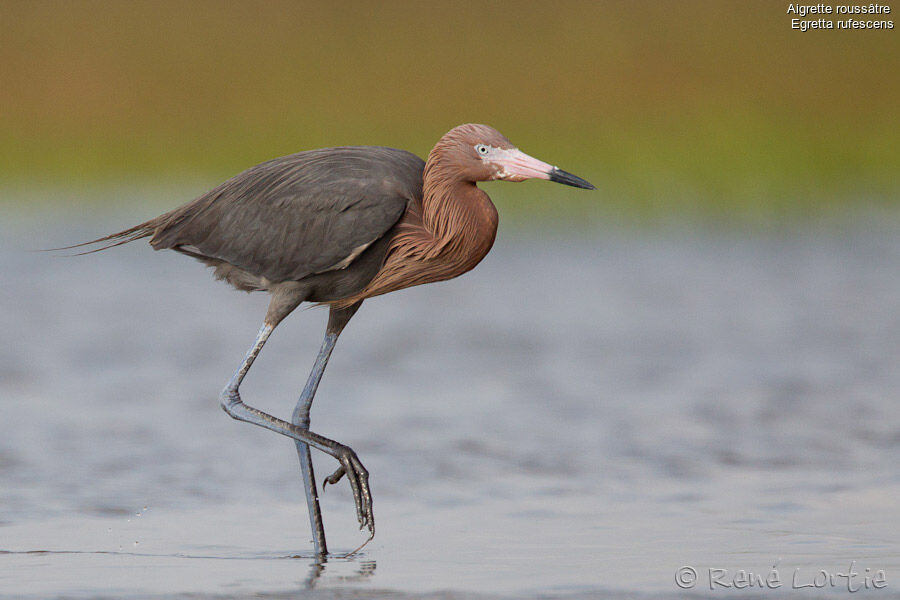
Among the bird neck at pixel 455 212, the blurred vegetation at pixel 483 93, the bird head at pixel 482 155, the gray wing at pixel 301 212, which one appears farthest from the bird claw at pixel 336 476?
the blurred vegetation at pixel 483 93

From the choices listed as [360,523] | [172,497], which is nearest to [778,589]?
[360,523]

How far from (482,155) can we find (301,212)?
78 cm

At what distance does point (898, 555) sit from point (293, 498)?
2829 mm

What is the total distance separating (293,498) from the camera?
23.9 ft

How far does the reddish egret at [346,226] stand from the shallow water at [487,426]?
0.72m

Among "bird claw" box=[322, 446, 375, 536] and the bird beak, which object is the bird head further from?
"bird claw" box=[322, 446, 375, 536]

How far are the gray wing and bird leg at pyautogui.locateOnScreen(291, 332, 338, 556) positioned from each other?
0.59m

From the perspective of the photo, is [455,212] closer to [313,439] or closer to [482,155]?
[482,155]

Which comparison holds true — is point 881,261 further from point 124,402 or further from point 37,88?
point 37,88

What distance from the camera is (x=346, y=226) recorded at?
603 cm

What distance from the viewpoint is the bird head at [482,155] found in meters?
6.00

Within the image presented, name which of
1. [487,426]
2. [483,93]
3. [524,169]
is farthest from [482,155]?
[483,93]

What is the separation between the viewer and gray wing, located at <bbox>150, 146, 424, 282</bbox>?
19.8 ft

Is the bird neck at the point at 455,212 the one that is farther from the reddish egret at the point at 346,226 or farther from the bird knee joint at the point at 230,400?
the bird knee joint at the point at 230,400
